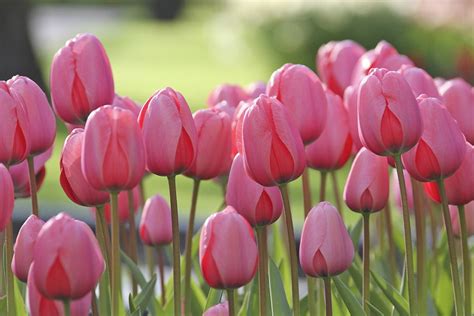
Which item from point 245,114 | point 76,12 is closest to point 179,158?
point 245,114

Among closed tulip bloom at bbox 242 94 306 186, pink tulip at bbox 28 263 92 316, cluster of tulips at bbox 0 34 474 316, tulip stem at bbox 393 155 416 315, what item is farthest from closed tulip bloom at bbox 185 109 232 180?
pink tulip at bbox 28 263 92 316

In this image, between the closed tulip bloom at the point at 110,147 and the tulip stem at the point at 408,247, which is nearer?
the closed tulip bloom at the point at 110,147

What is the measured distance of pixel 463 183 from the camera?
6.40 ft

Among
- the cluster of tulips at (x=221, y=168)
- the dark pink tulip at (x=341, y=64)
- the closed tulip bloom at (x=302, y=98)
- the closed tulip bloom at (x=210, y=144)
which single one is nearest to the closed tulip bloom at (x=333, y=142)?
the cluster of tulips at (x=221, y=168)

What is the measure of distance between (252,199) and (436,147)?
29cm

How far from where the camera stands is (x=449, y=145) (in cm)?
189

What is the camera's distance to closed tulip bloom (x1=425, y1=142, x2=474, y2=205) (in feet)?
6.40

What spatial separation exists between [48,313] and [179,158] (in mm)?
318

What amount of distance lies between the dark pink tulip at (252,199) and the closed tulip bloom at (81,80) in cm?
30

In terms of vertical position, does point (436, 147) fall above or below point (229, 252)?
above

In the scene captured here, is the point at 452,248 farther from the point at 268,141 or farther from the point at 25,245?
the point at 25,245

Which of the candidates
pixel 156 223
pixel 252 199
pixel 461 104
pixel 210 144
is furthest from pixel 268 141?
pixel 156 223

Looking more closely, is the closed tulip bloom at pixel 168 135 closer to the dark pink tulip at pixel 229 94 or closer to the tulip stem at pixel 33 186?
the tulip stem at pixel 33 186

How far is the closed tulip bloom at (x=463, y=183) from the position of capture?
195 cm
